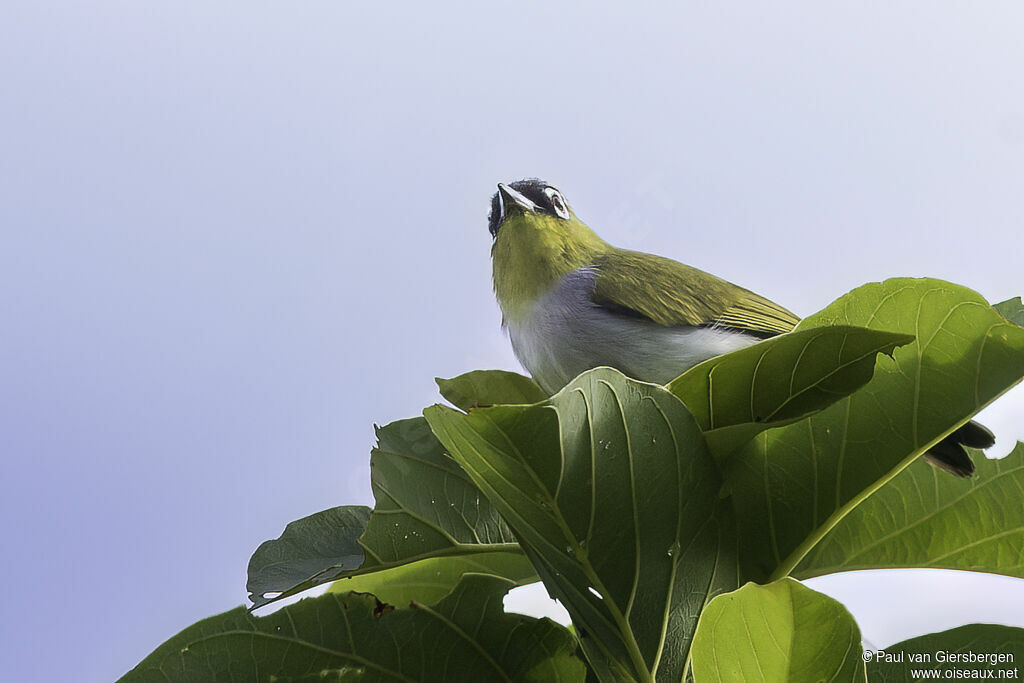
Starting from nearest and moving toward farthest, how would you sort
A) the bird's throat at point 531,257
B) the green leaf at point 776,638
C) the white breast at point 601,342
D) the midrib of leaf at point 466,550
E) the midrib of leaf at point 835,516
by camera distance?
1. the green leaf at point 776,638
2. the midrib of leaf at point 835,516
3. the midrib of leaf at point 466,550
4. the white breast at point 601,342
5. the bird's throat at point 531,257

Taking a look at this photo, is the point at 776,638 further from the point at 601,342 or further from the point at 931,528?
the point at 601,342

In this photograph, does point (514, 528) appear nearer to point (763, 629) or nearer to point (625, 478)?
point (625, 478)

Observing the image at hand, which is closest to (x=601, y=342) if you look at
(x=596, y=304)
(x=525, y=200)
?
(x=596, y=304)

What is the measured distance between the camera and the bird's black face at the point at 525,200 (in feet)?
5.24

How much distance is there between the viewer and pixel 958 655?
1015mm

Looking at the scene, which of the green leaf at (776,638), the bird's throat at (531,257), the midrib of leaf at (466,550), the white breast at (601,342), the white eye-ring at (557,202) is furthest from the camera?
the white eye-ring at (557,202)

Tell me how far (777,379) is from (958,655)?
52cm

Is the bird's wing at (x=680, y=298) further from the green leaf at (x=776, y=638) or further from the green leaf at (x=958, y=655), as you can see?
the green leaf at (x=776, y=638)

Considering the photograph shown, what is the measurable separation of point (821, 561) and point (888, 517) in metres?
0.09

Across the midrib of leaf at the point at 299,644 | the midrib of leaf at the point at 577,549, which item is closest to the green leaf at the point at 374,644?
the midrib of leaf at the point at 299,644

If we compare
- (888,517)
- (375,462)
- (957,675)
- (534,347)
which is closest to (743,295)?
(534,347)

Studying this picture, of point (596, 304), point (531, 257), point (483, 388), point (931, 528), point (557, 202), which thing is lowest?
point (931, 528)

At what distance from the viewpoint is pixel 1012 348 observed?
0.79 m

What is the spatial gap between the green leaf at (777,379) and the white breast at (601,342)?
464 mm
